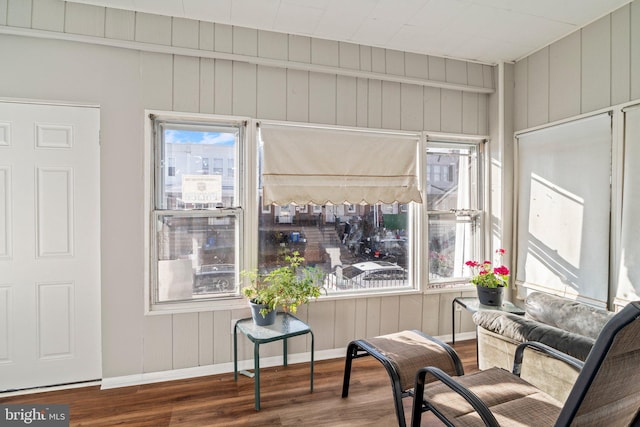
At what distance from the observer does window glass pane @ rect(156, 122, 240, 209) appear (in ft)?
8.73

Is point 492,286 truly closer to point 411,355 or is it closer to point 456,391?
point 411,355

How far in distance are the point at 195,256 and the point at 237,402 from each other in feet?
3.73

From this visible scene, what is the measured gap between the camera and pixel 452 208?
344 centimetres

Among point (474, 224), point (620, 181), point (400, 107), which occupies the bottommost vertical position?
point (474, 224)

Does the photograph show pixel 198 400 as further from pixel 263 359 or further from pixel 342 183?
pixel 342 183

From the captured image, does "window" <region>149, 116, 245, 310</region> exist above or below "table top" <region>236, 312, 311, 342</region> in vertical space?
above

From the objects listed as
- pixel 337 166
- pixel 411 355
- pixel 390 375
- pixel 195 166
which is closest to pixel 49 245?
pixel 195 166

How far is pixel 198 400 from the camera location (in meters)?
2.33

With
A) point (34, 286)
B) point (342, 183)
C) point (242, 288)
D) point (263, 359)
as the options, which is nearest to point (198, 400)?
point (263, 359)

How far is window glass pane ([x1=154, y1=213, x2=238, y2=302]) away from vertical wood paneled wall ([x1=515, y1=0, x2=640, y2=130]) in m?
2.97

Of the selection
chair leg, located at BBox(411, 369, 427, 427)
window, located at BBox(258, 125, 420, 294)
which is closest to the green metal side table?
window, located at BBox(258, 125, 420, 294)

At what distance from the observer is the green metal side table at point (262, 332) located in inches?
87.0

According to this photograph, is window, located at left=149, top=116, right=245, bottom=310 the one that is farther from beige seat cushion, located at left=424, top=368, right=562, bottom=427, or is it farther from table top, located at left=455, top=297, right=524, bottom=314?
table top, located at left=455, top=297, right=524, bottom=314

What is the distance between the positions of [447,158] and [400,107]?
2.44 ft
